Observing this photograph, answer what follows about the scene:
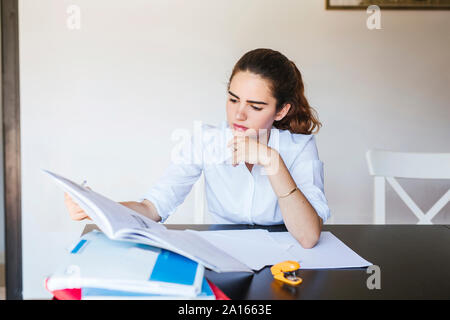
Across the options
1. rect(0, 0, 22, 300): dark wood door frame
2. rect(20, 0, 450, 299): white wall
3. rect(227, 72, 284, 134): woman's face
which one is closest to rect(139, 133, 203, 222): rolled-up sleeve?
rect(227, 72, 284, 134): woman's face

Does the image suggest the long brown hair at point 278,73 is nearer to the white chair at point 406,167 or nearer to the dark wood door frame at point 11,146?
the white chair at point 406,167

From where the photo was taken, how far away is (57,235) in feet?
7.52

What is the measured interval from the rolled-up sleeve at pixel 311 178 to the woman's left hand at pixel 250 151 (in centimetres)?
22

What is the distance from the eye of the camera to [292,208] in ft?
3.60

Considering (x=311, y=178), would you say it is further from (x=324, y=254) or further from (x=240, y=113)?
(x=324, y=254)

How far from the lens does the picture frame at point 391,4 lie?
229cm

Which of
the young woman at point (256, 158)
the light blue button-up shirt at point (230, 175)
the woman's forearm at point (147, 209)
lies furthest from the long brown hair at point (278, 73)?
the woman's forearm at point (147, 209)

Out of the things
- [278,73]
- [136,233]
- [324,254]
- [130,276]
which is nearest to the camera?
[130,276]

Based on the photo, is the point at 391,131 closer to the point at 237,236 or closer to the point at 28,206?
the point at 237,236

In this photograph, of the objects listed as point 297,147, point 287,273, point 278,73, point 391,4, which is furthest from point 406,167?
point 391,4

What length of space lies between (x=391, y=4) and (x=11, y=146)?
201cm

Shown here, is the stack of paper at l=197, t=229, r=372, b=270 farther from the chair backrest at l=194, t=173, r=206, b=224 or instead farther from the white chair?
the white chair

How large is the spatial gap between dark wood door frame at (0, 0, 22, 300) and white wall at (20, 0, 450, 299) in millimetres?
36
